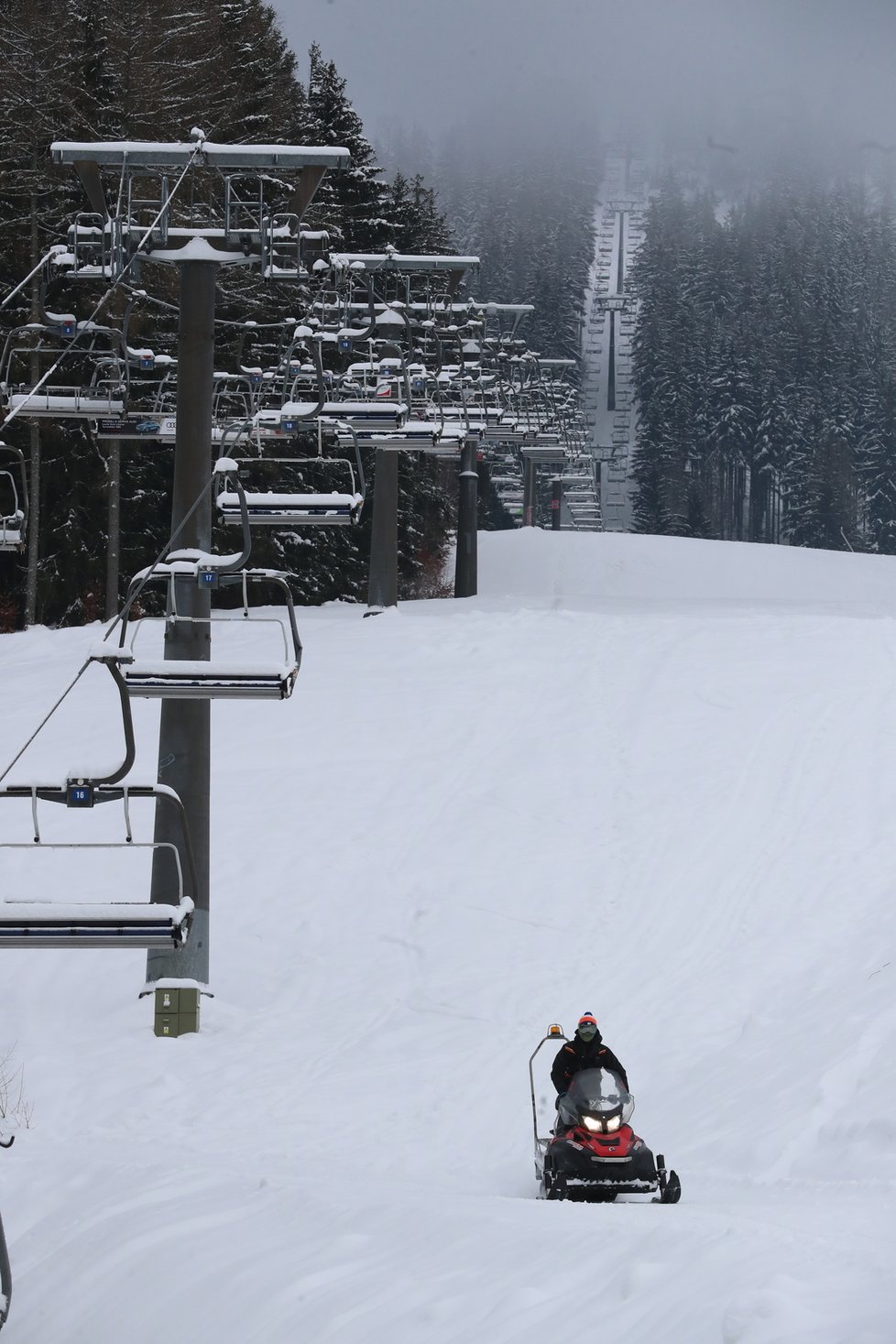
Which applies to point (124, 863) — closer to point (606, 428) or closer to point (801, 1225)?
point (801, 1225)

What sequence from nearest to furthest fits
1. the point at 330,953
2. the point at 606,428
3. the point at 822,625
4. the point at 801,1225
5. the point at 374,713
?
1. the point at 801,1225
2. the point at 330,953
3. the point at 374,713
4. the point at 822,625
5. the point at 606,428

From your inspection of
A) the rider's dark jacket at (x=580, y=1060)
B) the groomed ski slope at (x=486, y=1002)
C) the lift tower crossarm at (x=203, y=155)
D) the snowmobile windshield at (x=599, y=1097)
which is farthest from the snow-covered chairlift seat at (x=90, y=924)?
the lift tower crossarm at (x=203, y=155)

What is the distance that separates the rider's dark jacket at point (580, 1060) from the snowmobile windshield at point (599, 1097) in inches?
7.4

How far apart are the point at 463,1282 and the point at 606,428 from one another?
130296 mm

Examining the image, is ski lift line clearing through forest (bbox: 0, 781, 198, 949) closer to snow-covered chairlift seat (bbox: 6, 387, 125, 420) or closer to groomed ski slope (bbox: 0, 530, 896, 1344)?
groomed ski slope (bbox: 0, 530, 896, 1344)

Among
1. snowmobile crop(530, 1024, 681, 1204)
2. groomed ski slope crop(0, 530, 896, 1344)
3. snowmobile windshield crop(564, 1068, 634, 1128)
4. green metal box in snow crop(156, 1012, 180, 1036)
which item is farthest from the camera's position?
green metal box in snow crop(156, 1012, 180, 1036)

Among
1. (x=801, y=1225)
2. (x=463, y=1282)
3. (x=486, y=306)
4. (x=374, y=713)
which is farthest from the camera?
(x=486, y=306)

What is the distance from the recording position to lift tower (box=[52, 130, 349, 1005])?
45.6 feet

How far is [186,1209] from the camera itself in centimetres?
832

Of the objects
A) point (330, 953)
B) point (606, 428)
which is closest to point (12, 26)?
point (330, 953)

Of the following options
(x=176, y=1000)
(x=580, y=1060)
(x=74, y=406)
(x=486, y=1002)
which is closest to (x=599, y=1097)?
(x=580, y=1060)

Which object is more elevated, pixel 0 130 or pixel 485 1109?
pixel 0 130

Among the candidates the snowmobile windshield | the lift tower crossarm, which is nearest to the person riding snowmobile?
the snowmobile windshield

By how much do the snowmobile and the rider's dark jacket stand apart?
0.20m
